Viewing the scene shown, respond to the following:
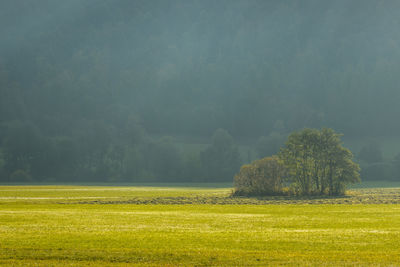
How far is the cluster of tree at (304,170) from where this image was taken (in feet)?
289

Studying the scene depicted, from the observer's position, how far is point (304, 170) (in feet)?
296

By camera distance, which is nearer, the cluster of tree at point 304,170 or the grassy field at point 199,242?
the grassy field at point 199,242

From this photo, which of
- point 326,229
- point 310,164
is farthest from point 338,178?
point 326,229

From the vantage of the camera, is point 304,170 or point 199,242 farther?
point 304,170

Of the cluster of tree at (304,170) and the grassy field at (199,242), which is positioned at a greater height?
the cluster of tree at (304,170)

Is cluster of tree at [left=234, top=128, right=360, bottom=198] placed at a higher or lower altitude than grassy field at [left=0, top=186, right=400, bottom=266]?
higher

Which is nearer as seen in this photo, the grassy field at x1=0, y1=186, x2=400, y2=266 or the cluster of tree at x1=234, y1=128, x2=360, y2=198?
the grassy field at x1=0, y1=186, x2=400, y2=266

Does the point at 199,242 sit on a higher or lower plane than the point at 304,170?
lower

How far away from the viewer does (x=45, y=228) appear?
107 ft

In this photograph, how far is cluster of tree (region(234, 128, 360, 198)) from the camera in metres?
88.0

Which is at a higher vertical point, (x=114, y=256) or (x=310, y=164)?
(x=310, y=164)

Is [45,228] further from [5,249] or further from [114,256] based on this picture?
[114,256]

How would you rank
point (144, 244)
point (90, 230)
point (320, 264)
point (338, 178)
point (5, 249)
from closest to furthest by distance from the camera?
1. point (320, 264)
2. point (5, 249)
3. point (144, 244)
4. point (90, 230)
5. point (338, 178)

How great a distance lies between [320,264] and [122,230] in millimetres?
14989
